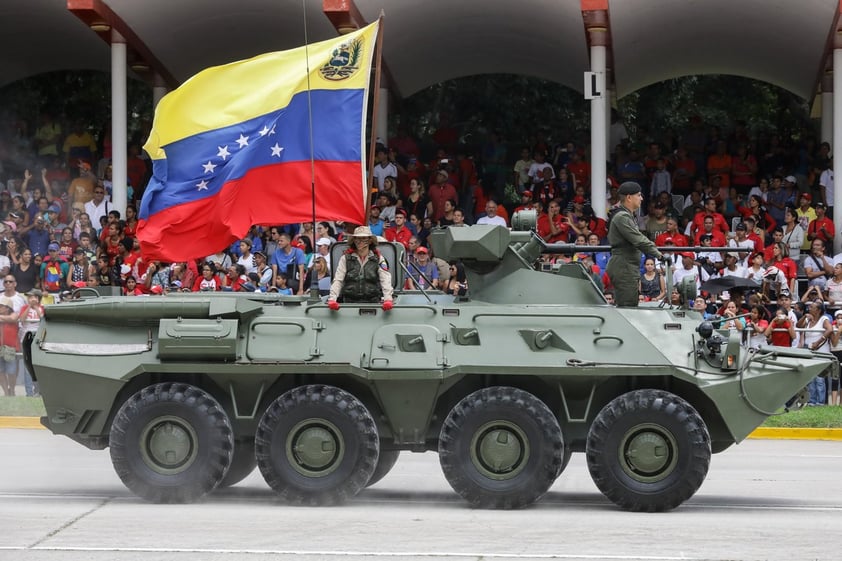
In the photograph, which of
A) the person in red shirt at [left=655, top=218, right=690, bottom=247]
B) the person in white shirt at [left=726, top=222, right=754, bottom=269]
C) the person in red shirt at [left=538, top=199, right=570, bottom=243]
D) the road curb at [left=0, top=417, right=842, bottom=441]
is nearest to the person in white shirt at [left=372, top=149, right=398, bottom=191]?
the person in red shirt at [left=538, top=199, right=570, bottom=243]

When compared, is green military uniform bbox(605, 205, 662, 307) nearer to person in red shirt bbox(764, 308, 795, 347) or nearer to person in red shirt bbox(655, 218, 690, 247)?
person in red shirt bbox(764, 308, 795, 347)

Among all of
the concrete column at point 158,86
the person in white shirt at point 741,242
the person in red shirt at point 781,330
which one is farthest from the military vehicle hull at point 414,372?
the concrete column at point 158,86

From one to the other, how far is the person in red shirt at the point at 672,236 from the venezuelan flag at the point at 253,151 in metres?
8.43

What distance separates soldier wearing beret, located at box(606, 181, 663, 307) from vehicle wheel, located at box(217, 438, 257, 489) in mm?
3445

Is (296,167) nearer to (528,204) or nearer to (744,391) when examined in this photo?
(744,391)

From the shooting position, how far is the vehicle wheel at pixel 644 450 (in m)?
12.6

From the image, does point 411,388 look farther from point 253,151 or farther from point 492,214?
point 492,214

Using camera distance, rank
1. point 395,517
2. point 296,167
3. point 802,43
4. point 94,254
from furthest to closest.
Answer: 1. point 802,43
2. point 94,254
3. point 296,167
4. point 395,517

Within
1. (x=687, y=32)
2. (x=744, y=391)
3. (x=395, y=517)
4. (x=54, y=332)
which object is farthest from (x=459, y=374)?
(x=687, y=32)

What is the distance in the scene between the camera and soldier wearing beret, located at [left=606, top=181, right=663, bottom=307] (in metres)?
13.6

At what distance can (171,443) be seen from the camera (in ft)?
43.1

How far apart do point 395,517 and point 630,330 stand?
98.8 inches

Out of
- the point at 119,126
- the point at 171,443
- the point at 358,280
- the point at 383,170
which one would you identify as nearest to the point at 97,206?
the point at 119,126

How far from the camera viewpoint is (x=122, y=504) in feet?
42.7
